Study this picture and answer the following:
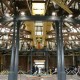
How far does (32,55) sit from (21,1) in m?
22.4

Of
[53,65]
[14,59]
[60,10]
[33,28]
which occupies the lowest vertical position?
[53,65]

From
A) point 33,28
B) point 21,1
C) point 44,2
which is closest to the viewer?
point 44,2

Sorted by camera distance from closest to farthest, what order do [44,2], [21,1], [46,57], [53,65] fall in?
1. [44,2]
2. [21,1]
3. [46,57]
4. [53,65]

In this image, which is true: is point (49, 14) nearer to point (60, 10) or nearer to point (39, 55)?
point (60, 10)

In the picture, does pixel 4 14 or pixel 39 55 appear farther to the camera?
pixel 39 55

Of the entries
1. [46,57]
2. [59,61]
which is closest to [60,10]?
[59,61]

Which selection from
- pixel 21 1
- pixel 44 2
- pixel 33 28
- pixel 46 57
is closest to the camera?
pixel 44 2

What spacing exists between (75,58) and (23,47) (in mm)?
12495

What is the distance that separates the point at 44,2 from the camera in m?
18.6

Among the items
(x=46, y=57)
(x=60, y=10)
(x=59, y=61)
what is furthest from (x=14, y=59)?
(x=46, y=57)

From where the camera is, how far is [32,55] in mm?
41000

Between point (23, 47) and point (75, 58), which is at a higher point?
point (23, 47)

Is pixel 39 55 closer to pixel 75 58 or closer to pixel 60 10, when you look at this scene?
pixel 75 58

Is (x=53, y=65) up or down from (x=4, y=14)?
down
